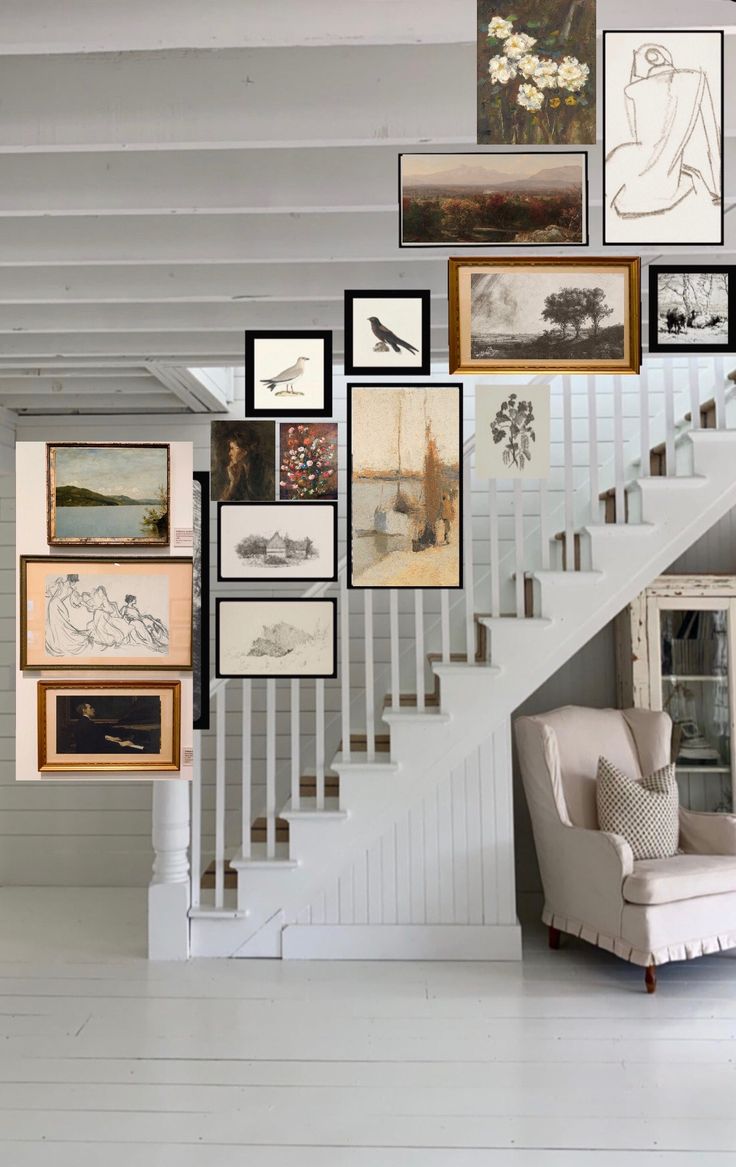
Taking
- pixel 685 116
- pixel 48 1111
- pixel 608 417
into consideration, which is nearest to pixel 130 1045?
pixel 48 1111

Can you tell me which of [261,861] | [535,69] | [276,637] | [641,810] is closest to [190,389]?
[261,861]

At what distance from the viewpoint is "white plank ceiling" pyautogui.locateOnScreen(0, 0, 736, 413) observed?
6.57 feet

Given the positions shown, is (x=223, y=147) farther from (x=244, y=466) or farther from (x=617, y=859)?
(x=617, y=859)

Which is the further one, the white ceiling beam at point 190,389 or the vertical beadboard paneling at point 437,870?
the white ceiling beam at point 190,389

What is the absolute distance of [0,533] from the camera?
5.93 metres

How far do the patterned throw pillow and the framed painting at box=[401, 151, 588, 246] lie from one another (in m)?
3.06

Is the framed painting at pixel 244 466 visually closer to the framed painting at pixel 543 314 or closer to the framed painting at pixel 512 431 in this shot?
the framed painting at pixel 512 431

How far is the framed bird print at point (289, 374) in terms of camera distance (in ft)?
8.00

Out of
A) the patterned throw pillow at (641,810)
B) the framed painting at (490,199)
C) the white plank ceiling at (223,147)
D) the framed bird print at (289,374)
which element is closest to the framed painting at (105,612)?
the framed bird print at (289,374)

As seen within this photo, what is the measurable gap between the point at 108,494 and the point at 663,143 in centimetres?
129

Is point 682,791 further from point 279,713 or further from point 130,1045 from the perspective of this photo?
point 130,1045

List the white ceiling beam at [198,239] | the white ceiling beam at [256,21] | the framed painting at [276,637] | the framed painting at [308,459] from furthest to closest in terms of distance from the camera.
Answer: the white ceiling beam at [198,239]
the framed painting at [276,637]
the framed painting at [308,459]
the white ceiling beam at [256,21]

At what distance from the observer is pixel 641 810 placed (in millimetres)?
4426

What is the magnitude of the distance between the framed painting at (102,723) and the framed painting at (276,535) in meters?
0.47
